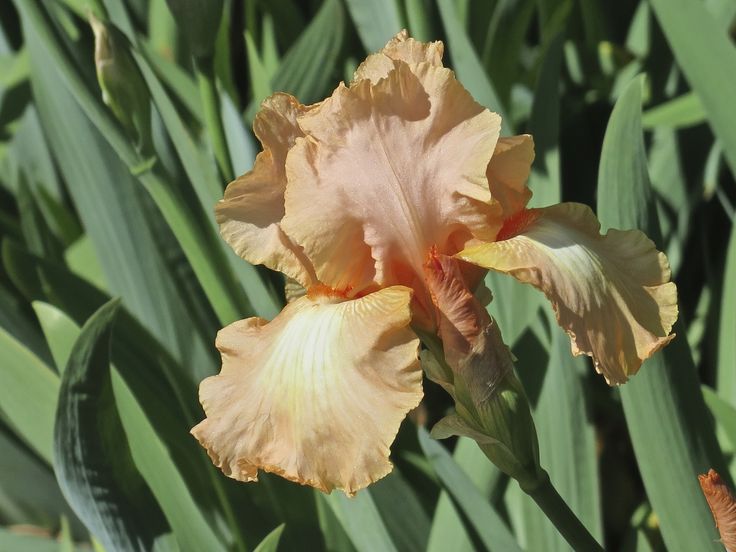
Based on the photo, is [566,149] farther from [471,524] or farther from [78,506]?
[78,506]

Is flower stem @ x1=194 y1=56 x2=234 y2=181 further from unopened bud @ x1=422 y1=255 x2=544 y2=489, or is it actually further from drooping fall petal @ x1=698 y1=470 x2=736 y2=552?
drooping fall petal @ x1=698 y1=470 x2=736 y2=552

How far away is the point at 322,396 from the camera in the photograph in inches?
23.7

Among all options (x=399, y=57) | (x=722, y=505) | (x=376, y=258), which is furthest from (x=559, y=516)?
(x=399, y=57)

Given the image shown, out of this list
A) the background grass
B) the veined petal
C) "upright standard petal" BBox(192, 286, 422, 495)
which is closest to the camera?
"upright standard petal" BBox(192, 286, 422, 495)

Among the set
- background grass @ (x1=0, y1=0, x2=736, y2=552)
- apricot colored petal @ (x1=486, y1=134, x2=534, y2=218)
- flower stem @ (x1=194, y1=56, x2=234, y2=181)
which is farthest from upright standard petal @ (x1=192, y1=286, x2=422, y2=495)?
flower stem @ (x1=194, y1=56, x2=234, y2=181)

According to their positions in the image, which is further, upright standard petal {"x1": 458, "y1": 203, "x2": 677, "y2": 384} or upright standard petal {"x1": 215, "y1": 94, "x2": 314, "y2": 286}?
upright standard petal {"x1": 215, "y1": 94, "x2": 314, "y2": 286}

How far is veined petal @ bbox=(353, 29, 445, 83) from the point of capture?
0.70 meters

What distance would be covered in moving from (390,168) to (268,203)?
12 cm

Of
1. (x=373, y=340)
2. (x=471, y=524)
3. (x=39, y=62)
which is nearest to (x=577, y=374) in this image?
(x=471, y=524)

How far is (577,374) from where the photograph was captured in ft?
3.34

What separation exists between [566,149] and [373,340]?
1082mm

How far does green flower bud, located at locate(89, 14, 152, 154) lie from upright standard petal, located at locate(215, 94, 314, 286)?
1.02 feet

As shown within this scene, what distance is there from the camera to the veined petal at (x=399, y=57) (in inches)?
27.5

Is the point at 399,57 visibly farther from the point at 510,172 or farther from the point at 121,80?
the point at 121,80
